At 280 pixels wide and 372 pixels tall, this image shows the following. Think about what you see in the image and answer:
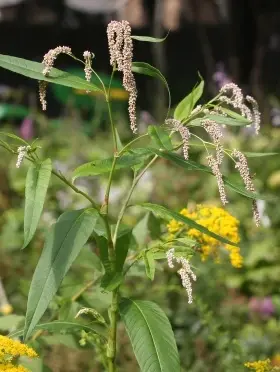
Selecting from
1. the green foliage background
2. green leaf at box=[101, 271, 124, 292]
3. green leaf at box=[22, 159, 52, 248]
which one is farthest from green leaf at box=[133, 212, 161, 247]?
green leaf at box=[22, 159, 52, 248]

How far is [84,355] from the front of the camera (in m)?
3.74

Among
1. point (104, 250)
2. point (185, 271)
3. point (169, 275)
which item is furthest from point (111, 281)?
point (169, 275)

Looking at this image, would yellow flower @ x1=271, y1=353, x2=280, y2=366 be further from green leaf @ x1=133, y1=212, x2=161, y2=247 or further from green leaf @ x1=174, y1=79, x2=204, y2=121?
green leaf @ x1=174, y1=79, x2=204, y2=121

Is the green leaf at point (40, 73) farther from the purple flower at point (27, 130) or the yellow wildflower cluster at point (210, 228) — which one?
the purple flower at point (27, 130)

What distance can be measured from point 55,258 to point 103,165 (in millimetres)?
227

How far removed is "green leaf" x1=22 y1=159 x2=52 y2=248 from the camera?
5.46 feet

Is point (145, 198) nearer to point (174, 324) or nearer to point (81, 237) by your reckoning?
point (174, 324)

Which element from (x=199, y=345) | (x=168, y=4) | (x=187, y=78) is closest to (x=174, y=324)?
(x=199, y=345)

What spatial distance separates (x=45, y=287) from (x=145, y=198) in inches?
174

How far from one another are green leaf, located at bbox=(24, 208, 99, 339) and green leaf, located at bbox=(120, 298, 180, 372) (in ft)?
0.70

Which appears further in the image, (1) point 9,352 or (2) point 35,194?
(1) point 9,352

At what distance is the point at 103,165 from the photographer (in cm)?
186

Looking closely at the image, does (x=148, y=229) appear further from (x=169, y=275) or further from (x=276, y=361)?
(x=169, y=275)

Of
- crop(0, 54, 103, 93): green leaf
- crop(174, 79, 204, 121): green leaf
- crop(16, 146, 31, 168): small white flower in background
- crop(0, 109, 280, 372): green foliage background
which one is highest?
crop(0, 54, 103, 93): green leaf
